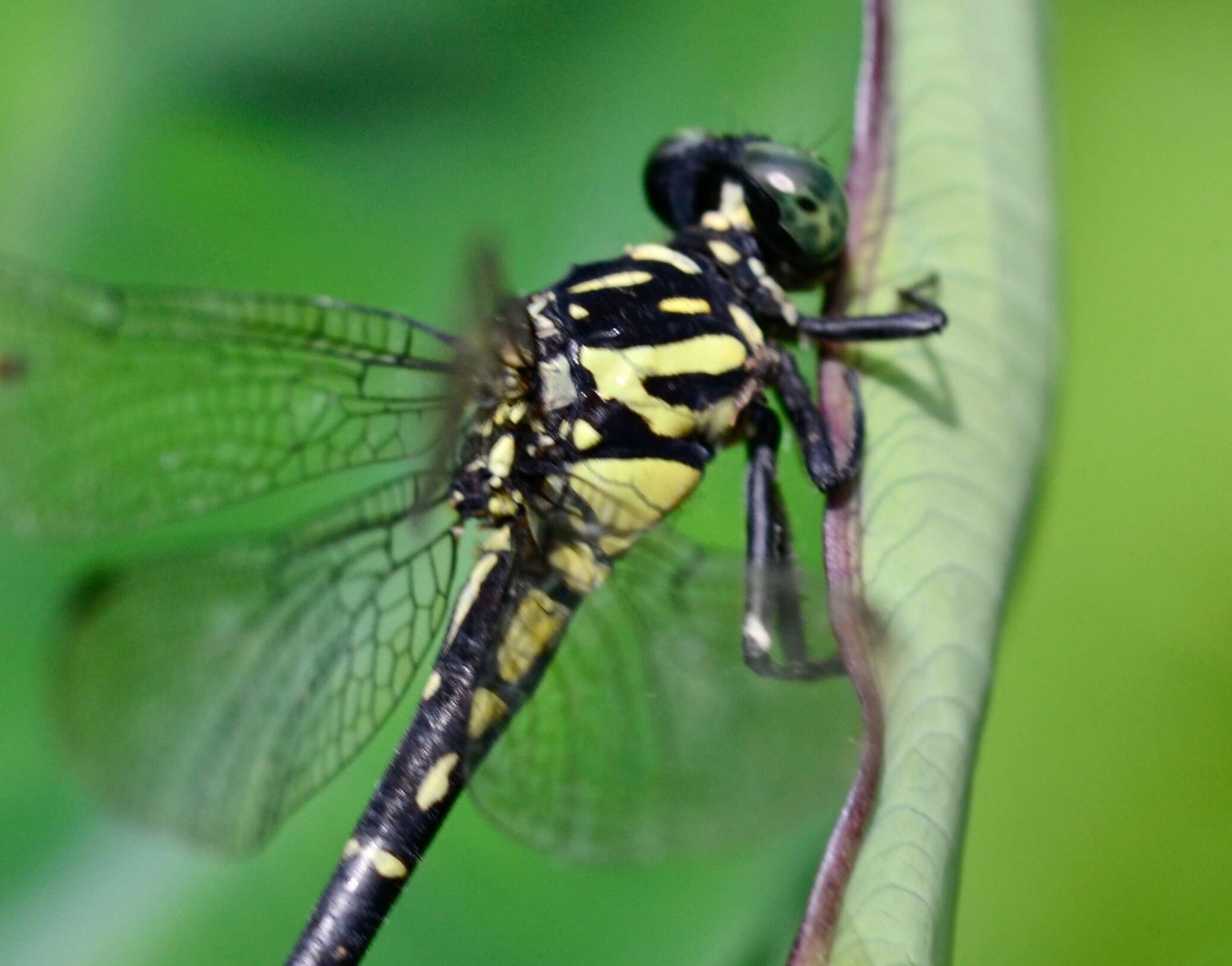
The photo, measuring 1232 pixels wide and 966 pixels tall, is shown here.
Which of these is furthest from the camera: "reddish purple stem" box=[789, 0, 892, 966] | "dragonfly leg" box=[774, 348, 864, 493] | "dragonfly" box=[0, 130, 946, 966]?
"dragonfly" box=[0, 130, 946, 966]

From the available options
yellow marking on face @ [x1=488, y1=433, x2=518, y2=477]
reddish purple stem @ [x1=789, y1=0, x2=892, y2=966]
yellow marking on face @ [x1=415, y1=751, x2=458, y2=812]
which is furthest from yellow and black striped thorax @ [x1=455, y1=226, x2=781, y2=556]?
yellow marking on face @ [x1=415, y1=751, x2=458, y2=812]

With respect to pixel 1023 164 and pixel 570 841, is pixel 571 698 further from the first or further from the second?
pixel 1023 164

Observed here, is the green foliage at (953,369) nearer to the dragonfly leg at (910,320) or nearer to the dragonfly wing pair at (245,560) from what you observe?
the dragonfly leg at (910,320)

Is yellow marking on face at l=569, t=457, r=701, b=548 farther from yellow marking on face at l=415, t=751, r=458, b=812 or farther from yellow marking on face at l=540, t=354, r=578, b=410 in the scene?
yellow marking on face at l=415, t=751, r=458, b=812

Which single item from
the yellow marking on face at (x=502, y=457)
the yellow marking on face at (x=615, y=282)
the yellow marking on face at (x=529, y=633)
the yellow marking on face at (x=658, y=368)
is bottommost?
the yellow marking on face at (x=529, y=633)

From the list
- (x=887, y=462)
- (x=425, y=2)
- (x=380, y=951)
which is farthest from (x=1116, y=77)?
(x=380, y=951)

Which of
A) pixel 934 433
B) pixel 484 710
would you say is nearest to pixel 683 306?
pixel 934 433

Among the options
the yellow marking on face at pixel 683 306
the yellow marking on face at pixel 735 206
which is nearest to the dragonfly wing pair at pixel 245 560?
the yellow marking on face at pixel 683 306
